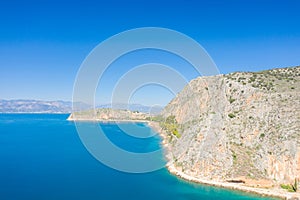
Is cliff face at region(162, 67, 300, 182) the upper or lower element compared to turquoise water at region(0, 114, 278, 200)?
upper

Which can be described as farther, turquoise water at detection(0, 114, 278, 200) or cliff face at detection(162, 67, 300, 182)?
cliff face at detection(162, 67, 300, 182)

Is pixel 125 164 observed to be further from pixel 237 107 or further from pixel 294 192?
pixel 294 192

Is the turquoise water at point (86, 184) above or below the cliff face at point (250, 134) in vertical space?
below

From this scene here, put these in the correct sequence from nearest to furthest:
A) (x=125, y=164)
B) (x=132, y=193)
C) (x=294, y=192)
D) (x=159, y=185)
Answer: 1. (x=294, y=192)
2. (x=132, y=193)
3. (x=159, y=185)
4. (x=125, y=164)

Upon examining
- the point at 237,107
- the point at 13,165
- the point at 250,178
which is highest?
the point at 237,107

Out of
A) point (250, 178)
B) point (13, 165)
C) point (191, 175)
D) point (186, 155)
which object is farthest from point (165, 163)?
point (13, 165)

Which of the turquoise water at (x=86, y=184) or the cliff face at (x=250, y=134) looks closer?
the turquoise water at (x=86, y=184)

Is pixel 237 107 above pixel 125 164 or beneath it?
above

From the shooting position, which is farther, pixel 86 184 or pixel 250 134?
pixel 250 134
